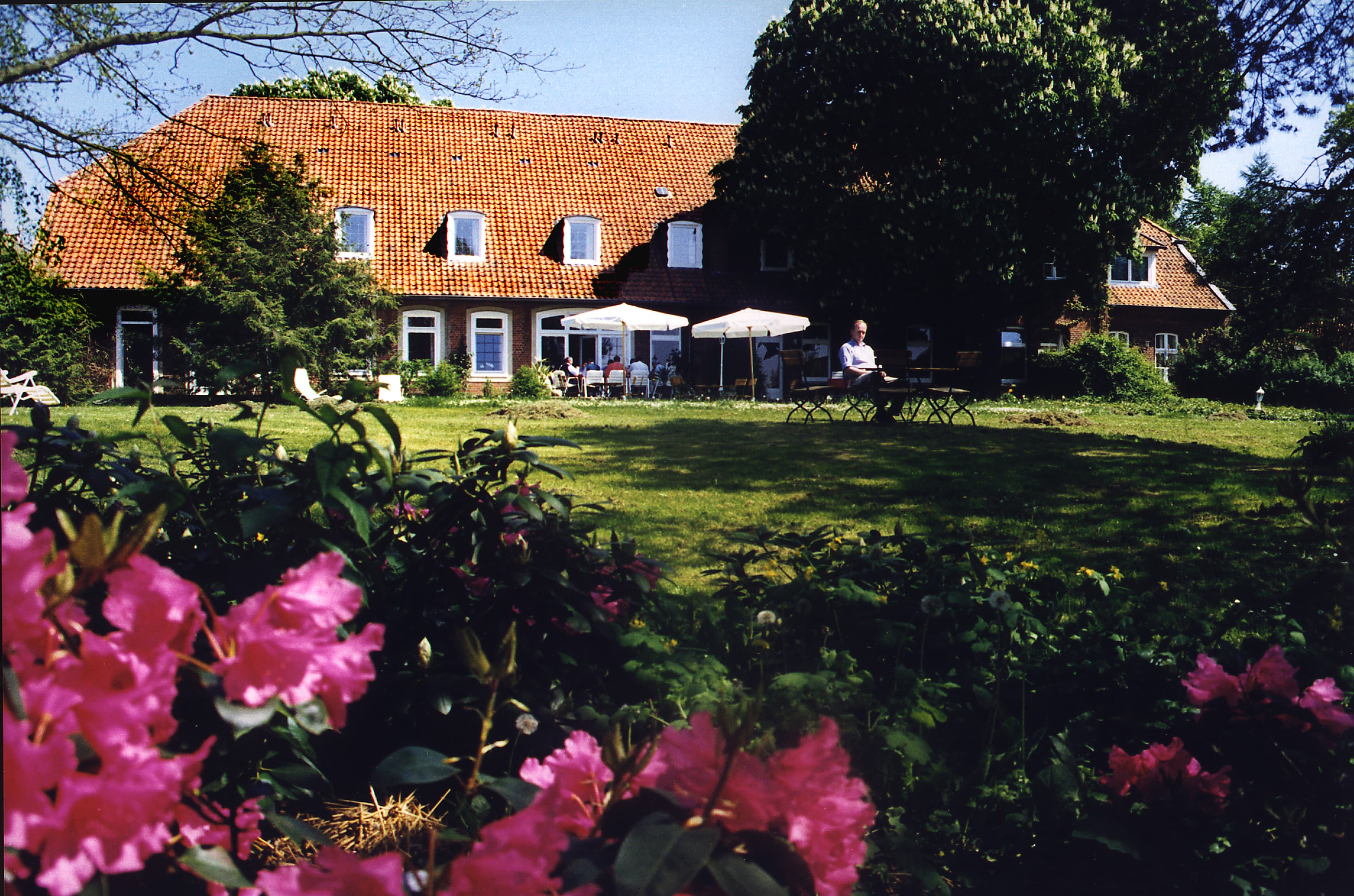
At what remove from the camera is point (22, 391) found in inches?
73.5

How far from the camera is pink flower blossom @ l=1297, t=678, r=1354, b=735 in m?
1.31

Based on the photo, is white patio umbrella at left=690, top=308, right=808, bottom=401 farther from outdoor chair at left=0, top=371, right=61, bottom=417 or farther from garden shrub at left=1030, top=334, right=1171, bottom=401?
outdoor chair at left=0, top=371, right=61, bottom=417

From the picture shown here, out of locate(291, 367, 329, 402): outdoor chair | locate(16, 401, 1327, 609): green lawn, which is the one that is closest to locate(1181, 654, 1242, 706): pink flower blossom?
locate(16, 401, 1327, 609): green lawn

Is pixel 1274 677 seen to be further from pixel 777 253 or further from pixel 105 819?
pixel 777 253

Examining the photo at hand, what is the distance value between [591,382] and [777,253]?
11.2 ft

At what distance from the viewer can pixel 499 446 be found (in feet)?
5.26

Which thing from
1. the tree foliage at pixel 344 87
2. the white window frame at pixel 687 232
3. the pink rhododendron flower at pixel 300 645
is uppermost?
the white window frame at pixel 687 232

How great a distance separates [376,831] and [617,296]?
474 inches

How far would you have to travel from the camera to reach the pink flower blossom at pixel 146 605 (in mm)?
583

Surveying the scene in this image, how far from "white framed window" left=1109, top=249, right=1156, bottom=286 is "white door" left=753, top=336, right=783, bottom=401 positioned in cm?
1125

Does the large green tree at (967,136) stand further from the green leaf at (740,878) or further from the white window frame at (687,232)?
the green leaf at (740,878)

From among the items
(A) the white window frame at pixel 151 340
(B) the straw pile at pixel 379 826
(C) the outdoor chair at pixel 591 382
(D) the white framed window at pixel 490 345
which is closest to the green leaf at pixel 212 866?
(B) the straw pile at pixel 379 826

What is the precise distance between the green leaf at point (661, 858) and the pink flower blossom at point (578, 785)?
100mm

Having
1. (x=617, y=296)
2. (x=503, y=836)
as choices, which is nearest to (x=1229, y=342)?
(x=503, y=836)
